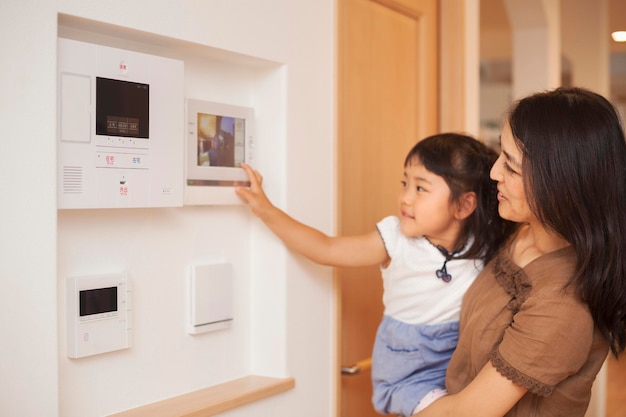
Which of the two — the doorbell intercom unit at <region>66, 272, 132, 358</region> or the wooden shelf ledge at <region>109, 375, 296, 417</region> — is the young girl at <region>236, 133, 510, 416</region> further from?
the doorbell intercom unit at <region>66, 272, 132, 358</region>

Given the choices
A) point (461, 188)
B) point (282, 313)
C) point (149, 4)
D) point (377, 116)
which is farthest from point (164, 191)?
point (377, 116)

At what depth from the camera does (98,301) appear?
1.41 m

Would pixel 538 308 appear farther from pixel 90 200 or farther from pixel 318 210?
pixel 90 200

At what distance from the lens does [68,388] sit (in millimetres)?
1382

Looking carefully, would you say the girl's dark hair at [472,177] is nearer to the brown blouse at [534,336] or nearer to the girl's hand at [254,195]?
the brown blouse at [534,336]

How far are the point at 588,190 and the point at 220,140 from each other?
0.84 metres

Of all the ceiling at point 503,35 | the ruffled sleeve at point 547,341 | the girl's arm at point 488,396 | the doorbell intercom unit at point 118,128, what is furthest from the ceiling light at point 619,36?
the doorbell intercom unit at point 118,128

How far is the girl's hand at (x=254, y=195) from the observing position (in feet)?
5.55

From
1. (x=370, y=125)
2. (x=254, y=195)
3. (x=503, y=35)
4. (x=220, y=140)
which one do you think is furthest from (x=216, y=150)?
(x=503, y=35)

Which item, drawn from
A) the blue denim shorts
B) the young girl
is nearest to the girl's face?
the young girl

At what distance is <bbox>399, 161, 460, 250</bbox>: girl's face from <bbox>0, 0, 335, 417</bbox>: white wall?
0.91 ft

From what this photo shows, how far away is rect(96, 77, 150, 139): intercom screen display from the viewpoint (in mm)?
1360

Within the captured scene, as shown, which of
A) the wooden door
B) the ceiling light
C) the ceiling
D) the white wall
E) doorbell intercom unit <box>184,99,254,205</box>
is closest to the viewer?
the white wall

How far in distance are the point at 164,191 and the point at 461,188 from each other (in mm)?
734
